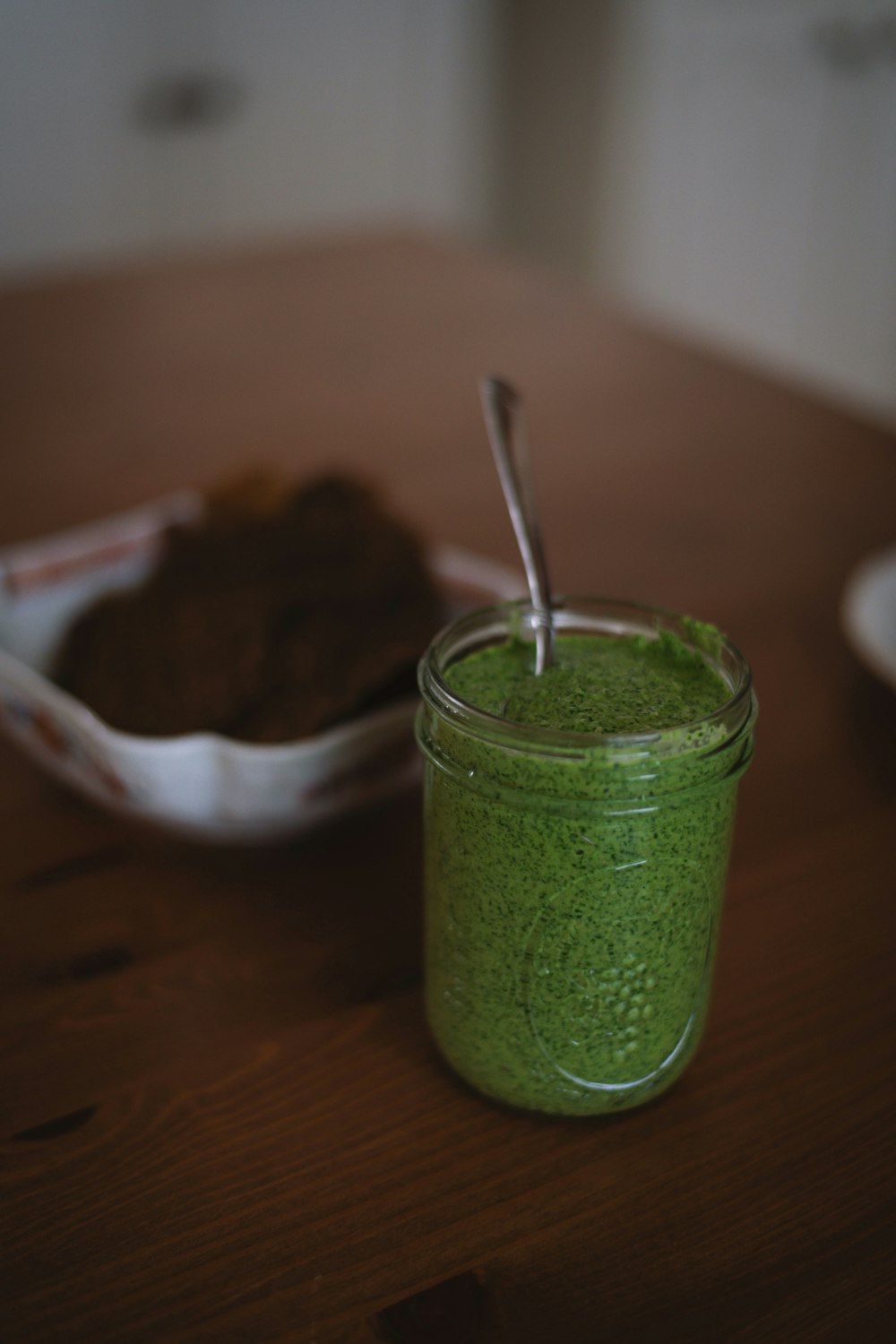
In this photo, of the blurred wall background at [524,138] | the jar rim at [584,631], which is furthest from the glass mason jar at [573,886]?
the blurred wall background at [524,138]

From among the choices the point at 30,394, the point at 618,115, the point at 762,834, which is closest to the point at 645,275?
the point at 618,115

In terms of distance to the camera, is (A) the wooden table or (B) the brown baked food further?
(B) the brown baked food

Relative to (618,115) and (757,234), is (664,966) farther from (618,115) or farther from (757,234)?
(618,115)

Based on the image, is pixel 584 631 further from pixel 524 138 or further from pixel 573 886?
pixel 524 138

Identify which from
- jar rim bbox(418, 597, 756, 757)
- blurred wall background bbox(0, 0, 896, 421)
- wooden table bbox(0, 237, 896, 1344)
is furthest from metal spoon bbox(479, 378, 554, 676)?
blurred wall background bbox(0, 0, 896, 421)

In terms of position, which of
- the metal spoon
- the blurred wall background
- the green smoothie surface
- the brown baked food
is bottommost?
the blurred wall background

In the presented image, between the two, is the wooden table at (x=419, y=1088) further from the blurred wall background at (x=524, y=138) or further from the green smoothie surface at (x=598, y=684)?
the blurred wall background at (x=524, y=138)

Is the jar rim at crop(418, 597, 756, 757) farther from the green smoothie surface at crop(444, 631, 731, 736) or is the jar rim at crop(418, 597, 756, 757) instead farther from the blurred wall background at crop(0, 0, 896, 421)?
the blurred wall background at crop(0, 0, 896, 421)
